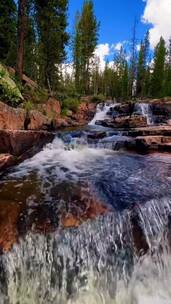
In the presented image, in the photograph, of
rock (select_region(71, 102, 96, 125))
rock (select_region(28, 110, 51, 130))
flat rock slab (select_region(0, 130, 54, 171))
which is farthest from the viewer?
rock (select_region(71, 102, 96, 125))

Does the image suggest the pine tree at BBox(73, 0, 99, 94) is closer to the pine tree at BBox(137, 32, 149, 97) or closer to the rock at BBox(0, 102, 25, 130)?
the pine tree at BBox(137, 32, 149, 97)

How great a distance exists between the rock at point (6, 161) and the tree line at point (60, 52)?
9.12 m

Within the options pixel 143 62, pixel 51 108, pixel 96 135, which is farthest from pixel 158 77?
pixel 96 135

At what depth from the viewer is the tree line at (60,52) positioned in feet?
71.1

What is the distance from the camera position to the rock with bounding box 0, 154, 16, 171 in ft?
26.1

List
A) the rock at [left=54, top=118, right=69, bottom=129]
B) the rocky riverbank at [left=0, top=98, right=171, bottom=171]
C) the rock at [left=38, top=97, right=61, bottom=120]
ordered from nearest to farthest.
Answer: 1. the rocky riverbank at [left=0, top=98, right=171, bottom=171]
2. the rock at [left=54, top=118, right=69, bottom=129]
3. the rock at [left=38, top=97, right=61, bottom=120]

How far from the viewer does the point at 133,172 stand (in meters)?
8.09

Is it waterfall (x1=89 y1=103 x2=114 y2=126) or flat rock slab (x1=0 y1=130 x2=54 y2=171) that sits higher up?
waterfall (x1=89 y1=103 x2=114 y2=126)

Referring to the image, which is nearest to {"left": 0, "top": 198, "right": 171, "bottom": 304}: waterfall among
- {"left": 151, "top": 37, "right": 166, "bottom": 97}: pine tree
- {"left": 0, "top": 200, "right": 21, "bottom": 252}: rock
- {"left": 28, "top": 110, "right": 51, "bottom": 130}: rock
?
{"left": 0, "top": 200, "right": 21, "bottom": 252}: rock

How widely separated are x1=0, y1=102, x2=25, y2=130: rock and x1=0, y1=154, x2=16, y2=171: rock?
2.15 m

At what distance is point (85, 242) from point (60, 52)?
918 inches

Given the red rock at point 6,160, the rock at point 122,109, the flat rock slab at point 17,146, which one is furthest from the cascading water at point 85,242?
the rock at point 122,109

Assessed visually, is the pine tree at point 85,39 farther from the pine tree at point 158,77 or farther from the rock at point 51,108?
the rock at point 51,108

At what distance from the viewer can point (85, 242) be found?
5.07m
